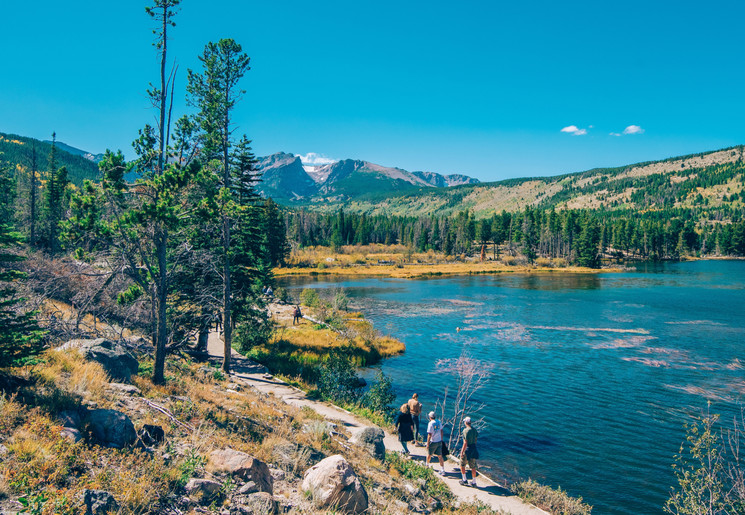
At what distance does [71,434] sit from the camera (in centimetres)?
732

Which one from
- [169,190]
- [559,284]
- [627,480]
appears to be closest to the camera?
[169,190]

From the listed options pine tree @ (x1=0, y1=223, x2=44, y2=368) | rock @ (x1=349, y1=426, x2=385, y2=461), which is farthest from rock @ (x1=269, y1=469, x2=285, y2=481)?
pine tree @ (x1=0, y1=223, x2=44, y2=368)

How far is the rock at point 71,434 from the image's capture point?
23.6ft

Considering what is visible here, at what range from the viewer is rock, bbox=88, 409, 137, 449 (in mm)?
7824

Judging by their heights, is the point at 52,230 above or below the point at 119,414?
above

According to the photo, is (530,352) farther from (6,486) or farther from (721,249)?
(721,249)

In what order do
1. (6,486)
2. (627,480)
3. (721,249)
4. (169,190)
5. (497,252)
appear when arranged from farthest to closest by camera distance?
(721,249) < (497,252) < (627,480) < (169,190) < (6,486)

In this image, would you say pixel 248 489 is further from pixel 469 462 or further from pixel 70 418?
pixel 469 462

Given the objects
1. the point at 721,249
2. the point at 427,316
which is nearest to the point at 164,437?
the point at 427,316

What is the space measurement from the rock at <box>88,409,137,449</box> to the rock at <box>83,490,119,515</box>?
7.26 ft

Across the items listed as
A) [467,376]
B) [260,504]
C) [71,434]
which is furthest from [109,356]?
[467,376]

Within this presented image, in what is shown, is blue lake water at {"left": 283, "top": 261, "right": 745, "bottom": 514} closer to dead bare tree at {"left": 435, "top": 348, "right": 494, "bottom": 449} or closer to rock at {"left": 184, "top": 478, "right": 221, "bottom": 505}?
dead bare tree at {"left": 435, "top": 348, "right": 494, "bottom": 449}

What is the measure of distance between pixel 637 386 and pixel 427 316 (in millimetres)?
23948

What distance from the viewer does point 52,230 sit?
5481 cm
